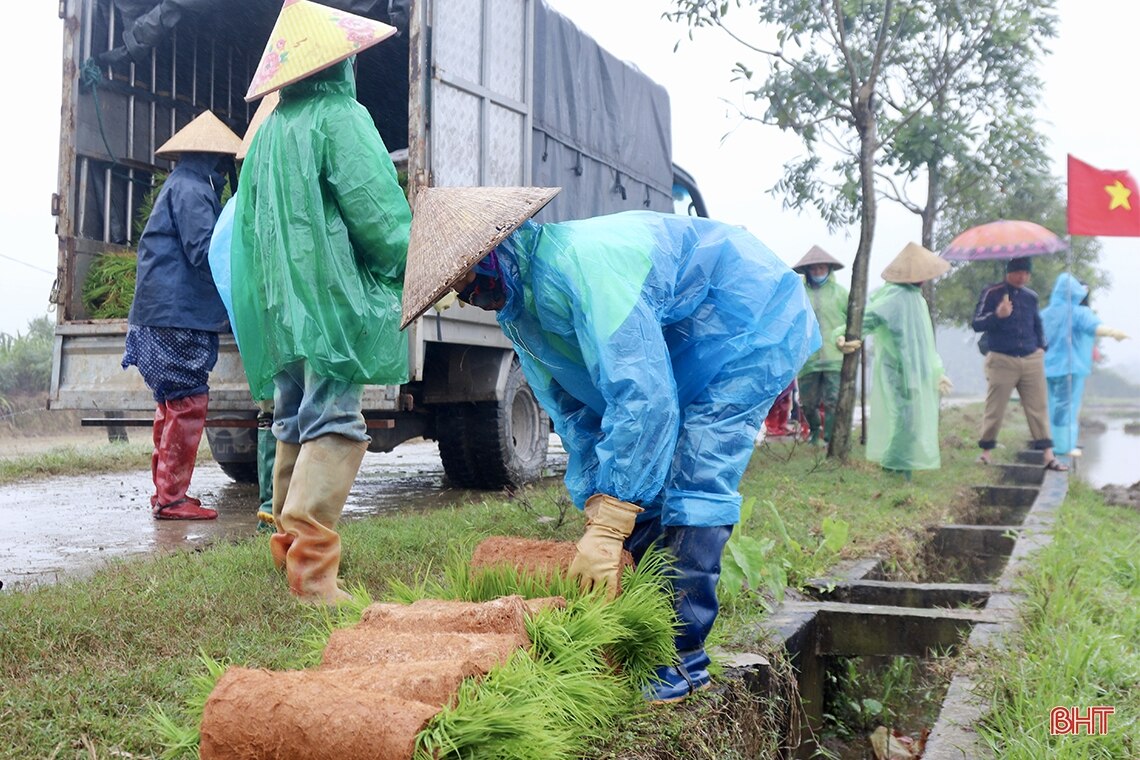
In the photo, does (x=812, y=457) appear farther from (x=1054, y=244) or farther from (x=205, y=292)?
(x=205, y=292)

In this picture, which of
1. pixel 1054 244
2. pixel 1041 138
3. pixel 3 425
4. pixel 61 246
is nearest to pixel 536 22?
pixel 61 246

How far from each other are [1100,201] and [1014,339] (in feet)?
4.87

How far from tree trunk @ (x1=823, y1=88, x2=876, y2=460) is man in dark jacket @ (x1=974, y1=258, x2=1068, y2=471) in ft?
5.75

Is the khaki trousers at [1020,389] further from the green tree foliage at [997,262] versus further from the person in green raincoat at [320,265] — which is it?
the person in green raincoat at [320,265]

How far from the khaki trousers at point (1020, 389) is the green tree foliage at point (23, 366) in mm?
13046

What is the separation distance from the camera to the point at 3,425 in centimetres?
1404

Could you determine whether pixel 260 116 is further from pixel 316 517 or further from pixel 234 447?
pixel 234 447

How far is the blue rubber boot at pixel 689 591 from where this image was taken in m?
2.64

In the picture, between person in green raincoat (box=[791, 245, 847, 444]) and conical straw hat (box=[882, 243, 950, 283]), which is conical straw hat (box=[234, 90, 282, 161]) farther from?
person in green raincoat (box=[791, 245, 847, 444])

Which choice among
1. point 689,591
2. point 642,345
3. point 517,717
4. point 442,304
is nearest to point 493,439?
point 442,304

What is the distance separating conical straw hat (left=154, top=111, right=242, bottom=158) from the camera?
5.50 metres

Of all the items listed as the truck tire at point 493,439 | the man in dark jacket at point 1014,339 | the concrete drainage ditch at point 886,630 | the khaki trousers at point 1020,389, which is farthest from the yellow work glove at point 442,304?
the khaki trousers at point 1020,389

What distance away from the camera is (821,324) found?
10352 millimetres

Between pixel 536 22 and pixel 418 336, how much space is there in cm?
303
